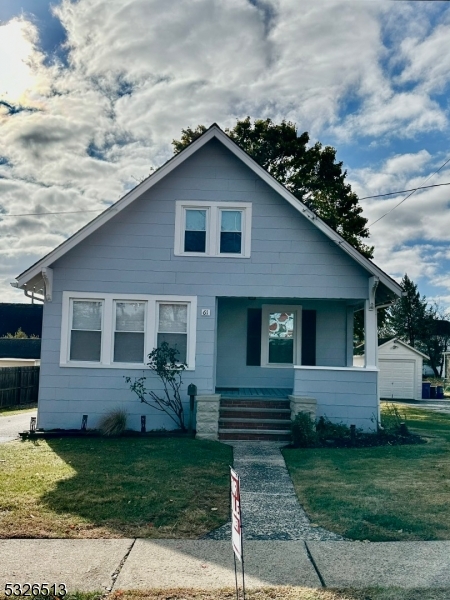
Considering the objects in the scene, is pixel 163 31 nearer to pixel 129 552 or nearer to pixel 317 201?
pixel 129 552

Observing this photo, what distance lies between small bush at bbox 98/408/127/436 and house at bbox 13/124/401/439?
0.35 metres

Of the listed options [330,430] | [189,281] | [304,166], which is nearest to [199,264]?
[189,281]

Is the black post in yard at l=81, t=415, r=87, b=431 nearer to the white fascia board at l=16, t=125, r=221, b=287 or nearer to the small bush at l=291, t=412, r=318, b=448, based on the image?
the white fascia board at l=16, t=125, r=221, b=287

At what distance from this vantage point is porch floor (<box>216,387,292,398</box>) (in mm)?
13117

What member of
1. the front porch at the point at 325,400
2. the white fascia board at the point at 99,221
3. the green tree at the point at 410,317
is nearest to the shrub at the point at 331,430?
the front porch at the point at 325,400

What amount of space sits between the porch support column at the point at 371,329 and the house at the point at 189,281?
3cm

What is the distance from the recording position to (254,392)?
13844 mm

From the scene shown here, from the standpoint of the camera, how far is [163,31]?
32.9 ft

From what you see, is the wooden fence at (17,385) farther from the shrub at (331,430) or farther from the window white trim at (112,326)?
the shrub at (331,430)

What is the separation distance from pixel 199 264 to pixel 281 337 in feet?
11.3

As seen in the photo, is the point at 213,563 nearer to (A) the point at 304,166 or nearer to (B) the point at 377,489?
(B) the point at 377,489

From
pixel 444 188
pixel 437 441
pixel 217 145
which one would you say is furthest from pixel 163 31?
pixel 437 441

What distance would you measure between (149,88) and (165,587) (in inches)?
464

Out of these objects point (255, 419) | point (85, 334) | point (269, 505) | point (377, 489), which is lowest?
point (269, 505)
